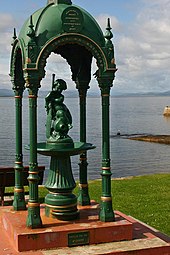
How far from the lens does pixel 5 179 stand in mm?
13195

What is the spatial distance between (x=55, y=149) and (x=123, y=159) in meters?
32.2

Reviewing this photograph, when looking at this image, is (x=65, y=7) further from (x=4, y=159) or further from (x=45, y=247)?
(x=4, y=159)

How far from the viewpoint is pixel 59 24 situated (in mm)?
8992

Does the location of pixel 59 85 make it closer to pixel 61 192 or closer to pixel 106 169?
pixel 106 169

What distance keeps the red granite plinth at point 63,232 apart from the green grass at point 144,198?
2.11 meters

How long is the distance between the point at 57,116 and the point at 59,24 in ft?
6.23

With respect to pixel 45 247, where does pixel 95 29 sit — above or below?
above

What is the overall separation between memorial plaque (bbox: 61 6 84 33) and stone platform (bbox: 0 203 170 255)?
146 inches

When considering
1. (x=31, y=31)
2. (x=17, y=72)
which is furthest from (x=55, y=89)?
(x=31, y=31)

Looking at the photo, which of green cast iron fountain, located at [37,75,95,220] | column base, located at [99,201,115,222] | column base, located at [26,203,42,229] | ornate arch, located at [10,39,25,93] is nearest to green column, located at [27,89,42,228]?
column base, located at [26,203,42,229]

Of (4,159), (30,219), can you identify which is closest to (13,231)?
(30,219)

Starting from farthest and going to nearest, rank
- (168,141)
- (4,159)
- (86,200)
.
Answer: (168,141) < (4,159) < (86,200)

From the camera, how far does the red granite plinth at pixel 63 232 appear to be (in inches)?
328

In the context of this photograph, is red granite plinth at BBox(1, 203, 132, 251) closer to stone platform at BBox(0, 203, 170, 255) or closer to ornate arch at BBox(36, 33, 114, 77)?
stone platform at BBox(0, 203, 170, 255)
